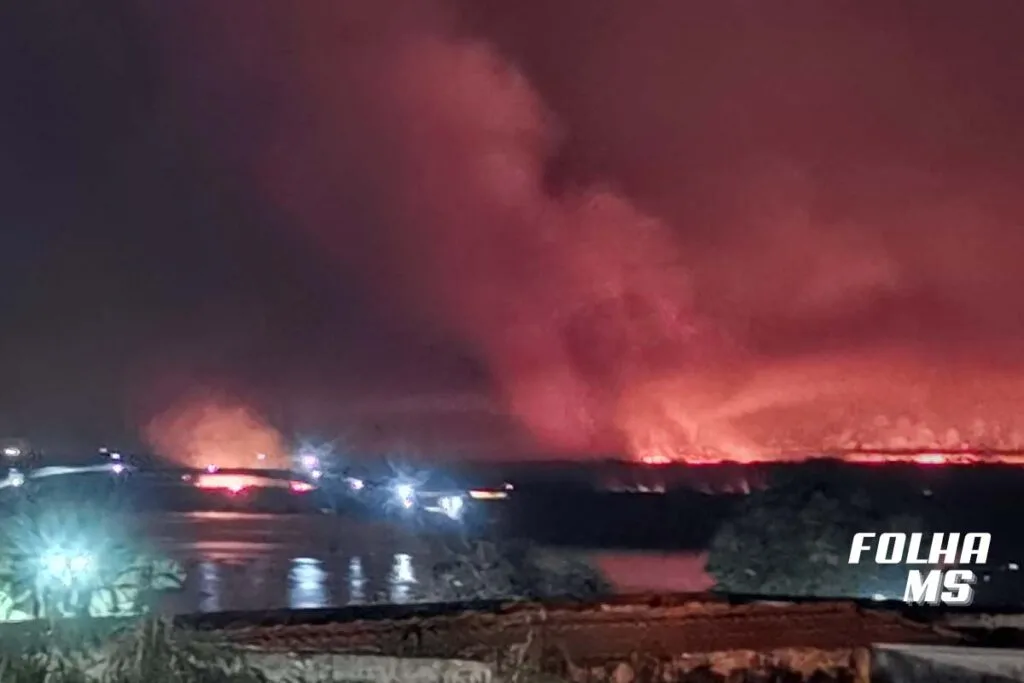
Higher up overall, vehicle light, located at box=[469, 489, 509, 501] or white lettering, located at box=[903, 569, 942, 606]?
vehicle light, located at box=[469, 489, 509, 501]

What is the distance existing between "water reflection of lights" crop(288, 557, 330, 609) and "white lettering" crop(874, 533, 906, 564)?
1059 cm

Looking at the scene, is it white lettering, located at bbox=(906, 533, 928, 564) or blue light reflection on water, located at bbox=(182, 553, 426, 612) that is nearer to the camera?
blue light reflection on water, located at bbox=(182, 553, 426, 612)

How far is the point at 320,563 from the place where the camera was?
1451 inches

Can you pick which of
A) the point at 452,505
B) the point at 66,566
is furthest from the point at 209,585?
the point at 452,505

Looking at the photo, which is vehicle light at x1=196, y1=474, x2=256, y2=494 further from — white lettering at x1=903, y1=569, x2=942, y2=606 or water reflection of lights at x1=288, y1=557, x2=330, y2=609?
white lettering at x1=903, y1=569, x2=942, y2=606

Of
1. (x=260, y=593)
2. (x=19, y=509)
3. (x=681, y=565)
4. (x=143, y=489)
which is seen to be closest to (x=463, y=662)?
(x=19, y=509)

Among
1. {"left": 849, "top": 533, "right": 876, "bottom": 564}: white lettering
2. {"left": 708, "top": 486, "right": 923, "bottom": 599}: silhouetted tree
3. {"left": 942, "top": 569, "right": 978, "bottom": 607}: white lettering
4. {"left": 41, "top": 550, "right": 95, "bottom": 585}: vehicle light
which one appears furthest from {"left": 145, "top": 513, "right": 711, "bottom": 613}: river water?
{"left": 942, "top": 569, "right": 978, "bottom": 607}: white lettering

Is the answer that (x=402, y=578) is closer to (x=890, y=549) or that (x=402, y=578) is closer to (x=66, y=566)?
(x=890, y=549)

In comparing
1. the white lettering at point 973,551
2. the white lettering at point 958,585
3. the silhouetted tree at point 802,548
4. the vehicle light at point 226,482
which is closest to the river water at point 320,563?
the silhouetted tree at point 802,548

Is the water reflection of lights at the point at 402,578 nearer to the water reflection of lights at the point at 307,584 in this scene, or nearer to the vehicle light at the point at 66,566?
the water reflection of lights at the point at 307,584

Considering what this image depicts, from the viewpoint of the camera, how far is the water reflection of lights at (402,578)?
2563cm

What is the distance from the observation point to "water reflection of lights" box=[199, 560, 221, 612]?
26.5 meters

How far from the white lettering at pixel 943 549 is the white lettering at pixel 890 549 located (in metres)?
1.38

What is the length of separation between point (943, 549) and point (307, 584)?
14402 mm
